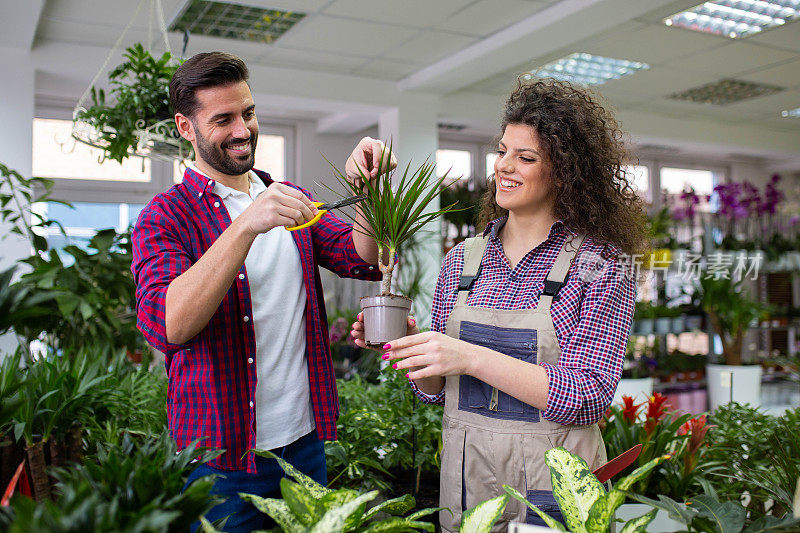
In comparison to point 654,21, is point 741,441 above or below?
below

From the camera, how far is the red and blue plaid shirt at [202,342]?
145cm

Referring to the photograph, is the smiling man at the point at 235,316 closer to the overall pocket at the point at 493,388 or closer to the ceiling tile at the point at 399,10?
the overall pocket at the point at 493,388

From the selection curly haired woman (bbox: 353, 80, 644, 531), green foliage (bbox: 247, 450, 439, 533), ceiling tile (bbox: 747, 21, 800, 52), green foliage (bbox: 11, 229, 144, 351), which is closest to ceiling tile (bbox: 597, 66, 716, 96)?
ceiling tile (bbox: 747, 21, 800, 52)

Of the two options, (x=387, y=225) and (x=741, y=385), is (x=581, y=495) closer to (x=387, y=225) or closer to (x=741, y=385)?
(x=387, y=225)

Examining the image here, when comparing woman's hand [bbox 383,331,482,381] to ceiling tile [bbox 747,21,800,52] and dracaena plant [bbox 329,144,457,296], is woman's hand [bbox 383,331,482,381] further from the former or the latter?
ceiling tile [bbox 747,21,800,52]

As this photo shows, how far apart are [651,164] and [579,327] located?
969 centimetres

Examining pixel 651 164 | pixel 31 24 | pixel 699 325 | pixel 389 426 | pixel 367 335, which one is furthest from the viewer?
pixel 651 164

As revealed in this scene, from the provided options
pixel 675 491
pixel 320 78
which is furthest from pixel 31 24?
pixel 675 491

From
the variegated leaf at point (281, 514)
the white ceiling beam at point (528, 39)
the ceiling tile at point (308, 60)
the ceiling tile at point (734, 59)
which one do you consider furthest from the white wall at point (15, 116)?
the ceiling tile at point (734, 59)

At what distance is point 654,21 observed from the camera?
17.7ft

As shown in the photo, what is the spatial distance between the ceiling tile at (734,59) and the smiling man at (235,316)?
5642 mm

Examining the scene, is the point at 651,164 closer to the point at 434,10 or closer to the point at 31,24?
the point at 434,10

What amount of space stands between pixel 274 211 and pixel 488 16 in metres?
4.57

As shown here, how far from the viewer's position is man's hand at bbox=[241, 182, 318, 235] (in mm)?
1299
